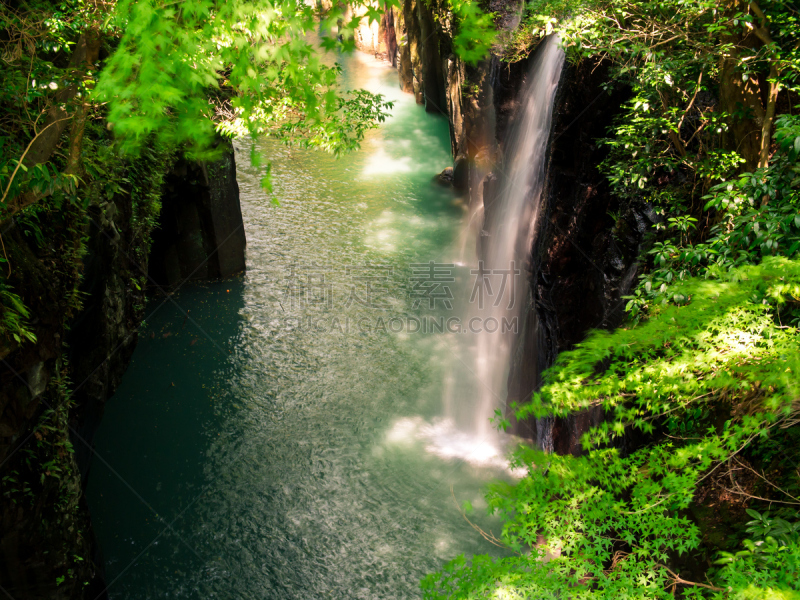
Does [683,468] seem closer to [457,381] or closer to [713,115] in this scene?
[713,115]

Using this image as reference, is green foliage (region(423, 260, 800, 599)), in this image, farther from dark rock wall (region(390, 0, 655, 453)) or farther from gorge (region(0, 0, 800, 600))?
dark rock wall (region(390, 0, 655, 453))

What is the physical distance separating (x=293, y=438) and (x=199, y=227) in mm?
5992

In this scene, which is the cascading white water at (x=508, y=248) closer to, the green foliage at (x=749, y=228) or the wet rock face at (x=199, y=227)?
the green foliage at (x=749, y=228)

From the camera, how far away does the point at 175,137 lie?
3.51 m

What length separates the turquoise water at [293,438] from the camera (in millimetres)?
6832

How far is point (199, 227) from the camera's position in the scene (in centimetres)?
1215

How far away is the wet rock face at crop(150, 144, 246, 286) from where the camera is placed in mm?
11539

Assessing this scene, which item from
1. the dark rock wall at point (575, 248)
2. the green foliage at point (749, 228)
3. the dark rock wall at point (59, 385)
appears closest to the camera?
the green foliage at point (749, 228)

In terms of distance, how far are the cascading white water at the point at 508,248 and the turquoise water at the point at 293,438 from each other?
53 centimetres

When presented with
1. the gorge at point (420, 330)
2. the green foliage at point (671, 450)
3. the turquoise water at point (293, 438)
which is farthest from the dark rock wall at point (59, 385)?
the green foliage at point (671, 450)

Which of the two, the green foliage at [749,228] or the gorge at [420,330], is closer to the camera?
the gorge at [420,330]

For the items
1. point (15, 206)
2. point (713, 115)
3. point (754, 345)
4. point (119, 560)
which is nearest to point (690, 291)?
point (754, 345)

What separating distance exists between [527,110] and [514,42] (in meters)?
1.28

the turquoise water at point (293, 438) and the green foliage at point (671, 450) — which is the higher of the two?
the green foliage at point (671, 450)
